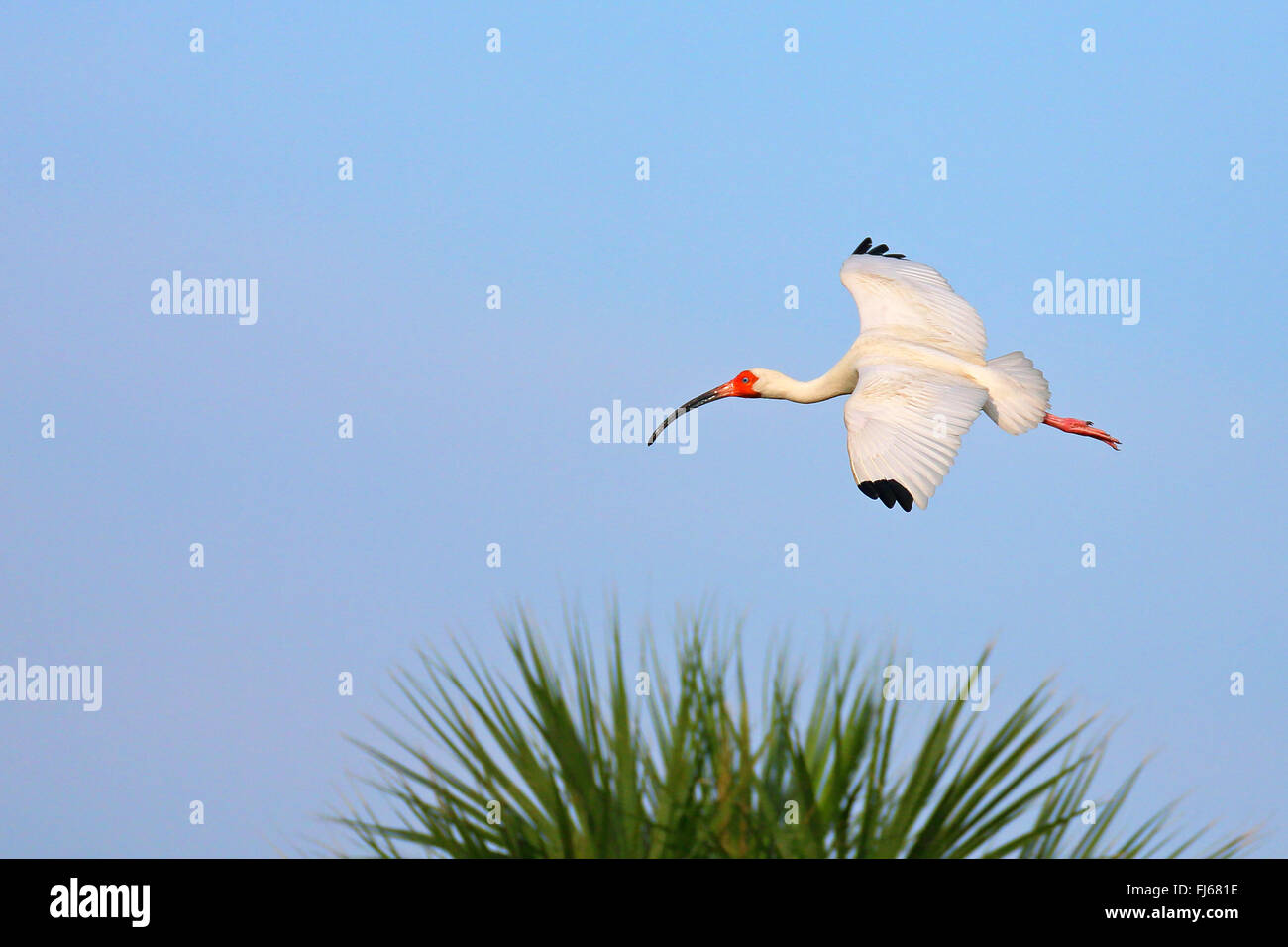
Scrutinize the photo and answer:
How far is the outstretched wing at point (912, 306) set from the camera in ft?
36.1

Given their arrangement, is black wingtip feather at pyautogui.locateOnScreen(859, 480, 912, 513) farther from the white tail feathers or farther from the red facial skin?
the red facial skin

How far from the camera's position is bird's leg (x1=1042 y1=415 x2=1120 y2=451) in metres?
11.5

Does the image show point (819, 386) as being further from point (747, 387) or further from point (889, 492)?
point (889, 492)

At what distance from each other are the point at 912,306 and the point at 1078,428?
172 cm

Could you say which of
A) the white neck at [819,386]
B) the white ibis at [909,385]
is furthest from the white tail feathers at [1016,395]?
the white neck at [819,386]

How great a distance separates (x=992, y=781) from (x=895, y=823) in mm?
529

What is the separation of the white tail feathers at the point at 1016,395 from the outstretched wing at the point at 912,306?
1.20 ft

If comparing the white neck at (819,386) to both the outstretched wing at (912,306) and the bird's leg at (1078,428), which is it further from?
the bird's leg at (1078,428)

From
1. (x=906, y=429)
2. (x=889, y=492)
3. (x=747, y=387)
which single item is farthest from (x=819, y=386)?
(x=889, y=492)

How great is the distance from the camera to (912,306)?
37.4 ft

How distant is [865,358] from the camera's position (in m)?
10.7
